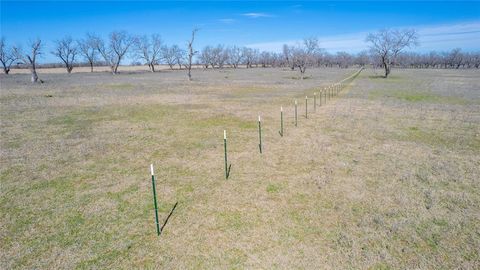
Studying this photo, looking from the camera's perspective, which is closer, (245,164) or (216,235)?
(216,235)

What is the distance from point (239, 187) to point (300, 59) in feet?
168

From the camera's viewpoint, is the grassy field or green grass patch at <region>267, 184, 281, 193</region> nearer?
the grassy field

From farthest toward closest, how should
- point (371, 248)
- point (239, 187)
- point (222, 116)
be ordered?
point (222, 116) < point (239, 187) < point (371, 248)

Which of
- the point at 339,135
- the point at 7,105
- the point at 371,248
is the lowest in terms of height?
the point at 371,248

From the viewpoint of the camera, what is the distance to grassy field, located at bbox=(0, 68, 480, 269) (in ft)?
17.9

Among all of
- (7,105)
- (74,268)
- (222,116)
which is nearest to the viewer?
(74,268)

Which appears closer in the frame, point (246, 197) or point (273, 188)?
point (246, 197)

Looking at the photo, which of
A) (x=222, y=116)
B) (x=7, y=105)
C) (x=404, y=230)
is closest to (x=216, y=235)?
(x=404, y=230)

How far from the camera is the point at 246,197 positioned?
7.77 meters

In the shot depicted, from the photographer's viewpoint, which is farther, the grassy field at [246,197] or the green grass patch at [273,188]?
the green grass patch at [273,188]

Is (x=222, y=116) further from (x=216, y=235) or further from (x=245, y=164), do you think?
(x=216, y=235)

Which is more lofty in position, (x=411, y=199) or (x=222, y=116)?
(x=222, y=116)

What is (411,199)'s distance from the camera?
7441 mm

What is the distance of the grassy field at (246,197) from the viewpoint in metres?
5.46
